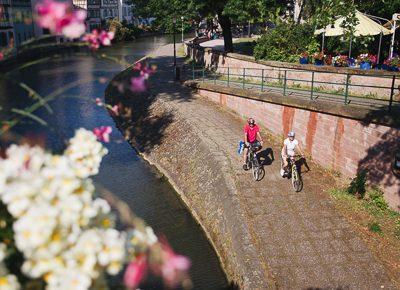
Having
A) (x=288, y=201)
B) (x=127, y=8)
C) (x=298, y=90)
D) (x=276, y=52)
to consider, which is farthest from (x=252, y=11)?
(x=127, y=8)

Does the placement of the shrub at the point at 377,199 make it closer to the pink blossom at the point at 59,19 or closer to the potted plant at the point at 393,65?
the potted plant at the point at 393,65

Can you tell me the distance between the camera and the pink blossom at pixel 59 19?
2900 millimetres

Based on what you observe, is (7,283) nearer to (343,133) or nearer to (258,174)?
(258,174)

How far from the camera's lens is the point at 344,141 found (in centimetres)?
1314

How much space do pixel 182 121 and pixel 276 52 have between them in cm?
657

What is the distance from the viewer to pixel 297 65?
19812mm

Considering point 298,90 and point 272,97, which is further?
point 298,90

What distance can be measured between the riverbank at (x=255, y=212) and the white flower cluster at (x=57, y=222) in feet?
6.76

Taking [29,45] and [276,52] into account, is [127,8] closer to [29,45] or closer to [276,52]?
[276,52]

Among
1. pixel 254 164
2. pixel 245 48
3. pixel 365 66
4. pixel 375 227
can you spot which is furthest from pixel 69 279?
pixel 245 48

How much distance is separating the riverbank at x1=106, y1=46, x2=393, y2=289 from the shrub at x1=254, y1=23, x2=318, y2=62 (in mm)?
4462

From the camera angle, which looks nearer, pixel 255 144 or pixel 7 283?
pixel 7 283

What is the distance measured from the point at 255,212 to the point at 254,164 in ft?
6.94

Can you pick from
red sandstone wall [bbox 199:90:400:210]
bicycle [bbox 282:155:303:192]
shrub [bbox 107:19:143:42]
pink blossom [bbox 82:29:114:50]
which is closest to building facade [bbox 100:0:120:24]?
shrub [bbox 107:19:143:42]
